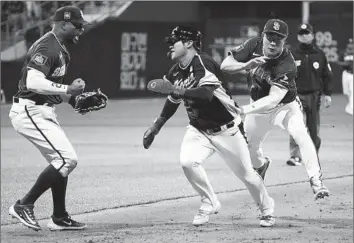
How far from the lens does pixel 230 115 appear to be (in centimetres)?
789

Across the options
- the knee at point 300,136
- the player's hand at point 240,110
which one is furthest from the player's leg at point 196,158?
the knee at point 300,136

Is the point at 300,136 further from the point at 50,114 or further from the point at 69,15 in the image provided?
the point at 69,15

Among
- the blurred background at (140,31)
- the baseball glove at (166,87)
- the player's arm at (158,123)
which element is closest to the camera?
the baseball glove at (166,87)

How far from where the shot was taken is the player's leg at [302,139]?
8.71m

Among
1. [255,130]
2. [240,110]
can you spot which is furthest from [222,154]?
[255,130]

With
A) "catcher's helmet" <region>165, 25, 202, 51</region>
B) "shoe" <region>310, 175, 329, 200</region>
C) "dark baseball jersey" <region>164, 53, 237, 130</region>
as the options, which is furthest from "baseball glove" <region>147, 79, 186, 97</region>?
"shoe" <region>310, 175, 329, 200</region>

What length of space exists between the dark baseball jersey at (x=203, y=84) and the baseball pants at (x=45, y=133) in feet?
3.46

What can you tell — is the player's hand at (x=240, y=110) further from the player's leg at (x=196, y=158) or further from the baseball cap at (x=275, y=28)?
the baseball cap at (x=275, y=28)

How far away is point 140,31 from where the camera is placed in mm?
28969

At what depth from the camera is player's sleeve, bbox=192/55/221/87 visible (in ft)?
24.6

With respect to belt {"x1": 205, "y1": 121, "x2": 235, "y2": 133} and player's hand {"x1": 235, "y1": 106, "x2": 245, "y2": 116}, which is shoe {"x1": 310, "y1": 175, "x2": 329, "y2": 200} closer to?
belt {"x1": 205, "y1": 121, "x2": 235, "y2": 133}

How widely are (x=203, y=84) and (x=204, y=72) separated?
133 millimetres

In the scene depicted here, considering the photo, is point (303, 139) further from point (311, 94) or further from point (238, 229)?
point (311, 94)

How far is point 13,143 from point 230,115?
9.42 m
